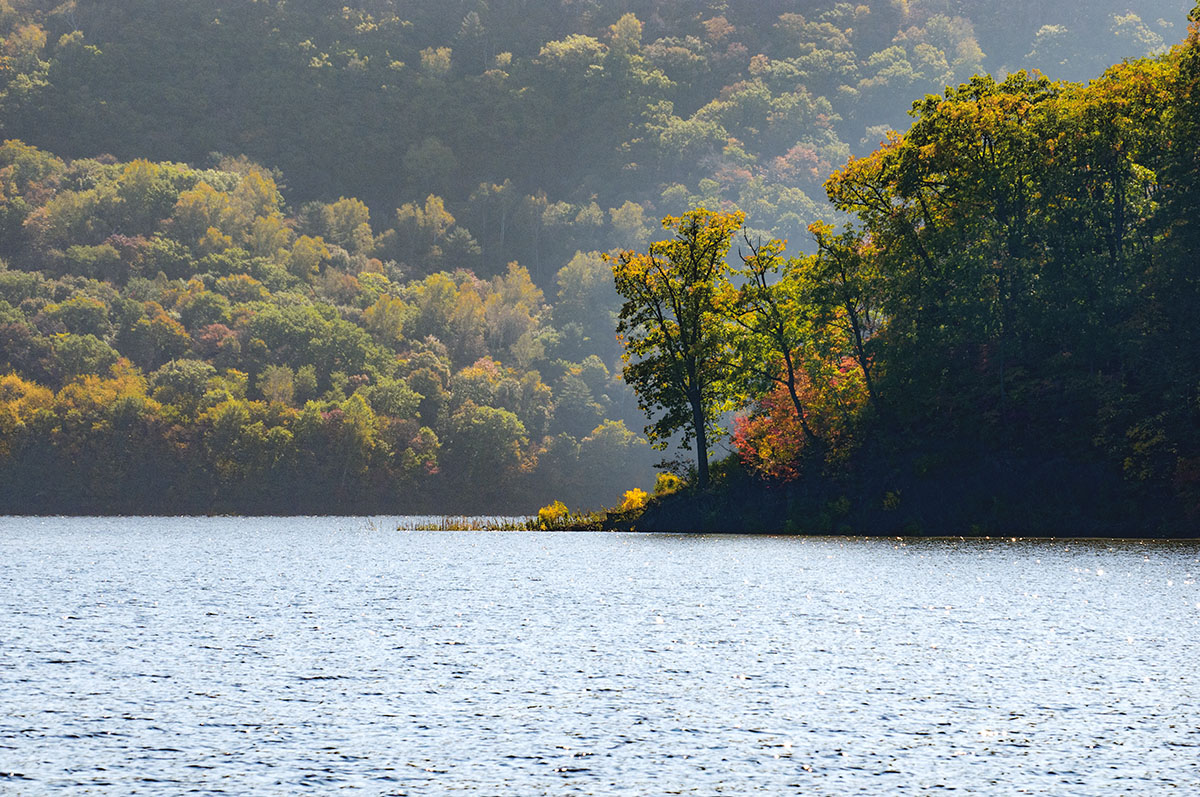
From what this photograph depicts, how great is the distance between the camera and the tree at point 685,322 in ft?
238

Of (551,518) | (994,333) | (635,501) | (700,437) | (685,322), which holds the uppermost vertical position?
(685,322)

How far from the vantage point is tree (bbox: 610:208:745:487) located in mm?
72438

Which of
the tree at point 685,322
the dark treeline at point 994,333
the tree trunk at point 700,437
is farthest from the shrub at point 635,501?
the tree trunk at point 700,437

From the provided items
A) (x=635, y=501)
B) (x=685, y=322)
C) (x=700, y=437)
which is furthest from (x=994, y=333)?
(x=635, y=501)

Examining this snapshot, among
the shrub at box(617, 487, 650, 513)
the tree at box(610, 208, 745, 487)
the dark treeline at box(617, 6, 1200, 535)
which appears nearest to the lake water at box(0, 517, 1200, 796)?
the dark treeline at box(617, 6, 1200, 535)

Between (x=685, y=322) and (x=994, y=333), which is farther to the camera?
(x=685, y=322)

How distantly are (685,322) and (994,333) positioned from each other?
1802 cm

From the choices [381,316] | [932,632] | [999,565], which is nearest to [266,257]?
[381,316]

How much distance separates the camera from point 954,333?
62156 millimetres

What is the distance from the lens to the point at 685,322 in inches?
2874

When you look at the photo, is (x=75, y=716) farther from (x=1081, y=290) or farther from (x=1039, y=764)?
(x=1081, y=290)

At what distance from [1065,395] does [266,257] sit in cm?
15062

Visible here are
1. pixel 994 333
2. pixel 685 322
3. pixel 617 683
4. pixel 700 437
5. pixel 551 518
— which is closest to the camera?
pixel 617 683

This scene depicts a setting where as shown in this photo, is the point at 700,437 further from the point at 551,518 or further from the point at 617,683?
the point at 617,683
